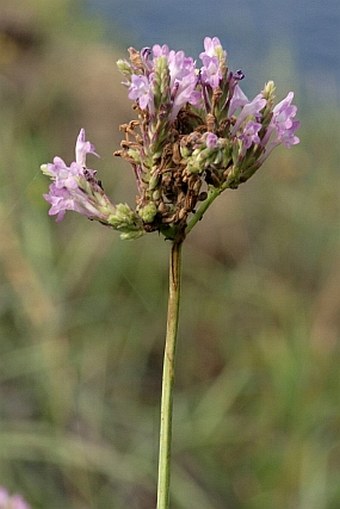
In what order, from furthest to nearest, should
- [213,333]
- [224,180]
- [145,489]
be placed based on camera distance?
[213,333], [145,489], [224,180]

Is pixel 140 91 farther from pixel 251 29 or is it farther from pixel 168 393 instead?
pixel 251 29

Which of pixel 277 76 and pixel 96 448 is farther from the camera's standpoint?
pixel 277 76

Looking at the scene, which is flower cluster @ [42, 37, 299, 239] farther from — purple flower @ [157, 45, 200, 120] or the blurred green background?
the blurred green background

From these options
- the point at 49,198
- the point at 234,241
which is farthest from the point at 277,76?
the point at 49,198

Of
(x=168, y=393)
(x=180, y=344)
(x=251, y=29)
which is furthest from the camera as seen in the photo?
(x=251, y=29)

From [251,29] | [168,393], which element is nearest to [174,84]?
[168,393]

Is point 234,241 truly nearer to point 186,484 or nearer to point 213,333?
point 213,333

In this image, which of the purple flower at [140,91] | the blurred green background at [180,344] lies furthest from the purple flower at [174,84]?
the blurred green background at [180,344]
